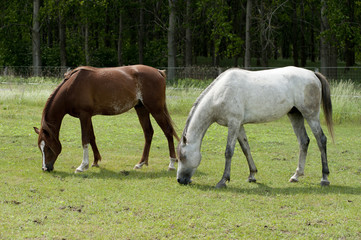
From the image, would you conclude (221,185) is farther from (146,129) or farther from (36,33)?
(36,33)

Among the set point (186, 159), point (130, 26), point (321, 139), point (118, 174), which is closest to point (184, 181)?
point (186, 159)

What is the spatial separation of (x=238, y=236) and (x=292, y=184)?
8.83 feet

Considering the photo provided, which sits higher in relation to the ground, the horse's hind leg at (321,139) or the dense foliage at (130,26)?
the dense foliage at (130,26)

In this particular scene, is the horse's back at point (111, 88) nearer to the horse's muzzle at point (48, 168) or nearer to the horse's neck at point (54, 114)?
the horse's neck at point (54, 114)

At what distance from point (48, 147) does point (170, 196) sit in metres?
2.55

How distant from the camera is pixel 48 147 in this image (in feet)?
25.9

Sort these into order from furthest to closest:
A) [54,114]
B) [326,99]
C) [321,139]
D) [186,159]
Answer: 1. [54,114]
2. [326,99]
3. [321,139]
4. [186,159]

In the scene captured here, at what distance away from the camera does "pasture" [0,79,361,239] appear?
520 cm

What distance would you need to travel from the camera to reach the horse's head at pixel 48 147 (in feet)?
25.9

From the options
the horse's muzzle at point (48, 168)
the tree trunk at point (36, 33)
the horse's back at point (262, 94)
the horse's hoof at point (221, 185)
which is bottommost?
the horse's hoof at point (221, 185)

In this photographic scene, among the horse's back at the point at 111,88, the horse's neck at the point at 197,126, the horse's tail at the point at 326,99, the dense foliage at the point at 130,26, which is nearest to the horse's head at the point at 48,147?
the horse's back at the point at 111,88

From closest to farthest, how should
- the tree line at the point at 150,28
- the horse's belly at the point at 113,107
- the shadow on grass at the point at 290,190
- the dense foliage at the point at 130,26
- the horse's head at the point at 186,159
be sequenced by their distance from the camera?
1. the shadow on grass at the point at 290,190
2. the horse's head at the point at 186,159
3. the horse's belly at the point at 113,107
4. the tree line at the point at 150,28
5. the dense foliage at the point at 130,26

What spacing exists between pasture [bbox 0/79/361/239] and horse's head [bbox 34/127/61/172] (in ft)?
0.61

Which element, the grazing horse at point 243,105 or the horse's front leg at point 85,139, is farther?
the horse's front leg at point 85,139
